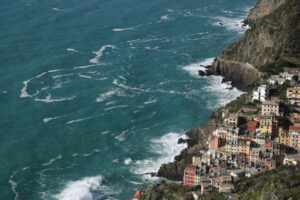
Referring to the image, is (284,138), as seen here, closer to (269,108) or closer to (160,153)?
(269,108)

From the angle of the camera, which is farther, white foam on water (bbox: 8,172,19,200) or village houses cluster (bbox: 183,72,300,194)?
white foam on water (bbox: 8,172,19,200)

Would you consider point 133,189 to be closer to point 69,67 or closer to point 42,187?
point 42,187

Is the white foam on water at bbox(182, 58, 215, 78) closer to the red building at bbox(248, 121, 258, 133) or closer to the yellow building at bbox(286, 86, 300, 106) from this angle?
the yellow building at bbox(286, 86, 300, 106)

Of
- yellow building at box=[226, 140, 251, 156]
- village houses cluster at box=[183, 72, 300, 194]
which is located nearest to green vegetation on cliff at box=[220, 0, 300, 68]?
village houses cluster at box=[183, 72, 300, 194]

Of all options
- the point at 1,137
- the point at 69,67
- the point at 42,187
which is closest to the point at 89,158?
the point at 42,187

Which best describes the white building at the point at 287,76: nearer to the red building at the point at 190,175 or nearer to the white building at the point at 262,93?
the white building at the point at 262,93

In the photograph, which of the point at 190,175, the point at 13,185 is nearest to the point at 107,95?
the point at 13,185

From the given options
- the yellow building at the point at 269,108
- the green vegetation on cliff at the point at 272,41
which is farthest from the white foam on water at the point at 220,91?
the yellow building at the point at 269,108
